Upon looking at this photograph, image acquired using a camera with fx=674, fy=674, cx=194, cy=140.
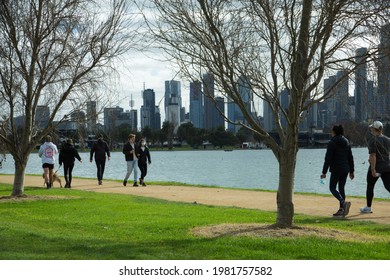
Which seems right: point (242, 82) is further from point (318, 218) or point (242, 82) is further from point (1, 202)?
point (1, 202)

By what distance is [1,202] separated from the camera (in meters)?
15.9

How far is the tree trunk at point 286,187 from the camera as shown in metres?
10.3

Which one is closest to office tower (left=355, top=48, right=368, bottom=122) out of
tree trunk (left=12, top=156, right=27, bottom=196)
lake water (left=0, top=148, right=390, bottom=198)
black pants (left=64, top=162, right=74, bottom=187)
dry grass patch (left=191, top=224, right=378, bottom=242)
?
dry grass patch (left=191, top=224, right=378, bottom=242)

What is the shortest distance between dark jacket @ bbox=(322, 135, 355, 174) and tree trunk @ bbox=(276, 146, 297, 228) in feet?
10.9

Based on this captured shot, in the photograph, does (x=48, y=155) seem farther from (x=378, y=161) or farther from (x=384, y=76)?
(x=384, y=76)

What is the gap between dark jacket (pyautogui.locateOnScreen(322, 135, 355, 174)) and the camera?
13484 millimetres

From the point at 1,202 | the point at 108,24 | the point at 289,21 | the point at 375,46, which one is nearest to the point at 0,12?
the point at 108,24

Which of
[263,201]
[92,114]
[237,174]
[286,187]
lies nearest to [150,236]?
[286,187]

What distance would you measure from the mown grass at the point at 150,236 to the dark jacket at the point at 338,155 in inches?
50.7

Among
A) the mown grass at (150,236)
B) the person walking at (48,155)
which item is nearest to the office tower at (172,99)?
the mown grass at (150,236)

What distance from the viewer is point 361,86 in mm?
10164

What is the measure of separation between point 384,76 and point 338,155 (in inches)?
152

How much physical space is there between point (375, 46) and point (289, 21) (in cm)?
130

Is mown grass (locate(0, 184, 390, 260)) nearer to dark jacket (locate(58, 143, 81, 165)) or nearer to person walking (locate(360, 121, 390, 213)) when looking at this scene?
person walking (locate(360, 121, 390, 213))
